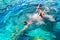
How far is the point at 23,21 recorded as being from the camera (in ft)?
10.5

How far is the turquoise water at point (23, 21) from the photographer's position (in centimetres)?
288

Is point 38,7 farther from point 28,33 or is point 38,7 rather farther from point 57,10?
point 28,33

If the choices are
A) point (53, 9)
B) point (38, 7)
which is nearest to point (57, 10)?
point (53, 9)

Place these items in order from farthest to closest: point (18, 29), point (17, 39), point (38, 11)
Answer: point (38, 11)
point (18, 29)
point (17, 39)

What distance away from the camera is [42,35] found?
289 cm

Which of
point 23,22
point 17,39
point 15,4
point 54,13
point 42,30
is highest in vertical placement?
point 15,4

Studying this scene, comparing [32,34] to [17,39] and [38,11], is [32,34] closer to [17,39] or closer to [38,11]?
[17,39]

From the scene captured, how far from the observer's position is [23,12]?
3.45m

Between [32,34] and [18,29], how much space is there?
0.27 meters

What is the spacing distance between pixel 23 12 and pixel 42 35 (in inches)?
30.5

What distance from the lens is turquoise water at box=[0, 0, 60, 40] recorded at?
288 cm

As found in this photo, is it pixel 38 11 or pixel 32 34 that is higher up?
pixel 38 11

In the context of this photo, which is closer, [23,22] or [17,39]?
[17,39]

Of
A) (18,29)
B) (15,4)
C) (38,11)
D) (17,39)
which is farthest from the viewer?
(15,4)
